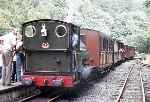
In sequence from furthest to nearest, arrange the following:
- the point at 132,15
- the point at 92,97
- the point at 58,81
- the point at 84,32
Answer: the point at 132,15 → the point at 84,32 → the point at 92,97 → the point at 58,81

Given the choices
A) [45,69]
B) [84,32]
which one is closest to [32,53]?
[45,69]

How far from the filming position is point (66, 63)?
1392cm

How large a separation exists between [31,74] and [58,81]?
3.34ft

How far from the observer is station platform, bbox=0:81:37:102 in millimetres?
12822

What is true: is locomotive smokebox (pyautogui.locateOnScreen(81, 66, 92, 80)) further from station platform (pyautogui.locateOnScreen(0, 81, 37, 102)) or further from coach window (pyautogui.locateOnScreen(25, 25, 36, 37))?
coach window (pyautogui.locateOnScreen(25, 25, 36, 37))

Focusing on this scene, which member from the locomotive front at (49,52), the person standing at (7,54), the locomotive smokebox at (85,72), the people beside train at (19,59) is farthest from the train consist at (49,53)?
the locomotive smokebox at (85,72)

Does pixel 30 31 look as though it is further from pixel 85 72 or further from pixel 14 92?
pixel 85 72

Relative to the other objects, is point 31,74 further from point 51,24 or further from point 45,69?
point 51,24

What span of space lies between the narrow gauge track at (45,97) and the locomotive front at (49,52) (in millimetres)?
468

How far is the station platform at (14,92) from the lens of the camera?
1282 centimetres

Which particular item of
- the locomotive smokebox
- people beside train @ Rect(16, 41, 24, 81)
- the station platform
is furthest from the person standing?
the locomotive smokebox

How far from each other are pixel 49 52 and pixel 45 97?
159 centimetres

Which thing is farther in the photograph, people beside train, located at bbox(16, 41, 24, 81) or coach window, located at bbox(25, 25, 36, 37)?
people beside train, located at bbox(16, 41, 24, 81)

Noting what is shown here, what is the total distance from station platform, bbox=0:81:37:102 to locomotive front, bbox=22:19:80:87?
0.46 meters
